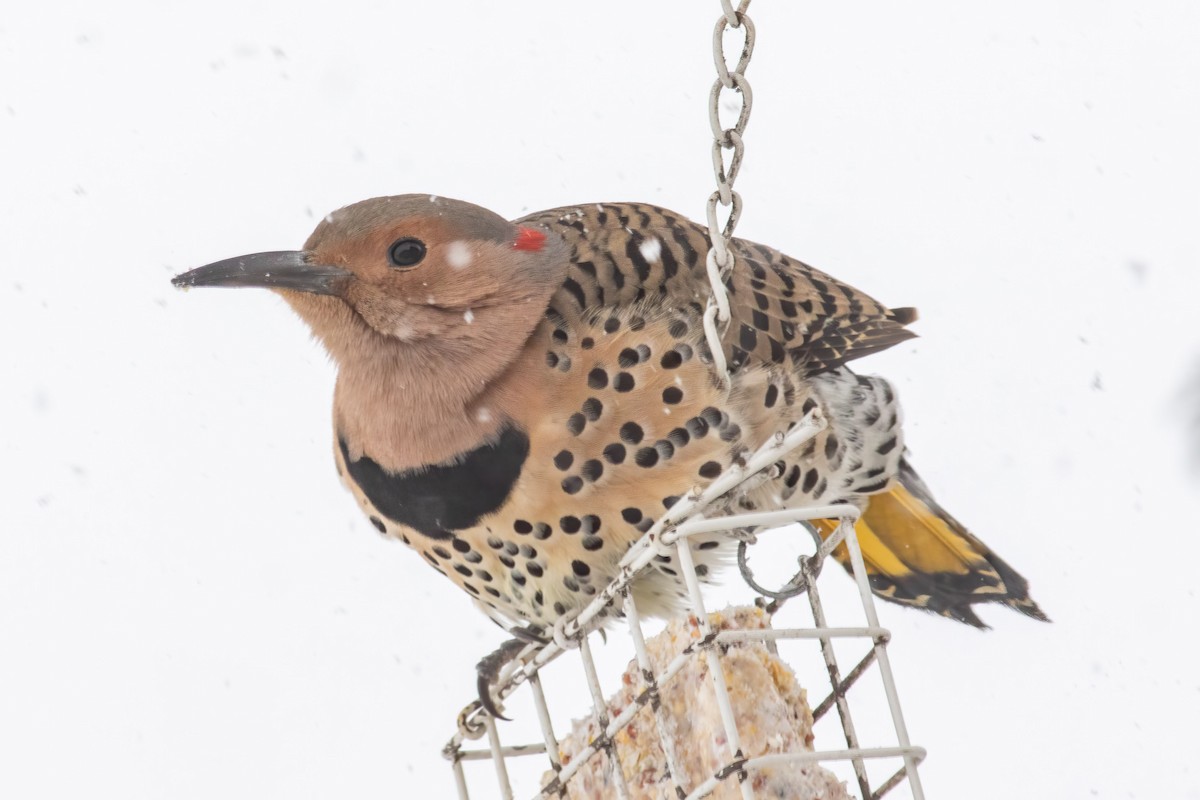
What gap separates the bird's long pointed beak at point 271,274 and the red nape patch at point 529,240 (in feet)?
0.93

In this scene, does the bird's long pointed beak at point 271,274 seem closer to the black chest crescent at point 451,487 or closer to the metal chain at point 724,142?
the black chest crescent at point 451,487

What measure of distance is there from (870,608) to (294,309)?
3.27 feet

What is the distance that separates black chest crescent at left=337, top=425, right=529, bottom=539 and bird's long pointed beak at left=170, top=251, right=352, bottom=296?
305 millimetres

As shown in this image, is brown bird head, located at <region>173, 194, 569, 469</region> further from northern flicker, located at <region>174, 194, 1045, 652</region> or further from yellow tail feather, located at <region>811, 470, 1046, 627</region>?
yellow tail feather, located at <region>811, 470, 1046, 627</region>

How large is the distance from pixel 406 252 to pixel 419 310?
91mm

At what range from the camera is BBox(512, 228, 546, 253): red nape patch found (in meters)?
2.27

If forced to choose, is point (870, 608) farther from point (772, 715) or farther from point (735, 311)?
point (735, 311)

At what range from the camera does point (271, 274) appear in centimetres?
211

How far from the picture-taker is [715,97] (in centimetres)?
169

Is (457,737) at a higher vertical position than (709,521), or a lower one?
lower

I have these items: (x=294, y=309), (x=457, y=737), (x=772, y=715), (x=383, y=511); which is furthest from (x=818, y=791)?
(x=294, y=309)

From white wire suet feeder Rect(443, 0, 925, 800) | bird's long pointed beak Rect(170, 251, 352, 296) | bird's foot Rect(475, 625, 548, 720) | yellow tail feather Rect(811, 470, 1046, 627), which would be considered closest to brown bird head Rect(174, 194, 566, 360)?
bird's long pointed beak Rect(170, 251, 352, 296)

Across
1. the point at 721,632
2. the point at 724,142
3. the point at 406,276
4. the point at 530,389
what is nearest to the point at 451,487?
the point at 530,389

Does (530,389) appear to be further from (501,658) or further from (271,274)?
(501,658)
